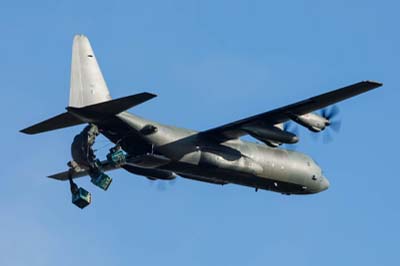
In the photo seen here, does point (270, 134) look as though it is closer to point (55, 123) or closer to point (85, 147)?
point (85, 147)

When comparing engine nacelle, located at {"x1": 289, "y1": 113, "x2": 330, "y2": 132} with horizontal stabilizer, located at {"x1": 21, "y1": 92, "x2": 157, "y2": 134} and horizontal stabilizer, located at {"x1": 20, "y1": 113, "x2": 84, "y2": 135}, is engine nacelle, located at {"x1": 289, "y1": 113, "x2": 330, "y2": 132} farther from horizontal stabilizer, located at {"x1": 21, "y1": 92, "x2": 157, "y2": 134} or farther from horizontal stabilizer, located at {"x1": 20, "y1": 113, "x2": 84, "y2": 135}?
horizontal stabilizer, located at {"x1": 20, "y1": 113, "x2": 84, "y2": 135}

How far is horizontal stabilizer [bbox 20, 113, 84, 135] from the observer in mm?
46562

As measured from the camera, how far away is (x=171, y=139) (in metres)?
48.0

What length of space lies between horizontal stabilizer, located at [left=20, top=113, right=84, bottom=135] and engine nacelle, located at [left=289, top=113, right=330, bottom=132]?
32.0ft

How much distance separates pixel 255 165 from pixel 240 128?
240 centimetres

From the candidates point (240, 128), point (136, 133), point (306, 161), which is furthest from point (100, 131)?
point (306, 161)

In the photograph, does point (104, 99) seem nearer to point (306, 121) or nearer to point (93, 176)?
point (93, 176)

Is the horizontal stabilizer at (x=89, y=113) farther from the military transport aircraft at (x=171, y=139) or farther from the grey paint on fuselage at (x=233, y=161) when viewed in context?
the grey paint on fuselage at (x=233, y=161)

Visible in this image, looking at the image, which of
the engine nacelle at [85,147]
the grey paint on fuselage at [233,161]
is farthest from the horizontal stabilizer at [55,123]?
the grey paint on fuselage at [233,161]

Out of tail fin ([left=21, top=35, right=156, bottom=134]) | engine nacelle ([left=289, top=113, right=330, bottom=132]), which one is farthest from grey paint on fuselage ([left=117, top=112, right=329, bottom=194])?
engine nacelle ([left=289, top=113, right=330, bottom=132])

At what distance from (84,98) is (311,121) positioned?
10.3 meters

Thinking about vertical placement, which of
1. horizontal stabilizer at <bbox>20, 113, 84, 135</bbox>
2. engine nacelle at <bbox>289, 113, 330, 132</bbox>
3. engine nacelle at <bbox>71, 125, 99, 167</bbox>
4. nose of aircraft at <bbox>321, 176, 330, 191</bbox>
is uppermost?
engine nacelle at <bbox>289, 113, 330, 132</bbox>

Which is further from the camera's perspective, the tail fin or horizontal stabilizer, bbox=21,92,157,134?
the tail fin

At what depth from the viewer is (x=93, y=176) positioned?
1843 inches
